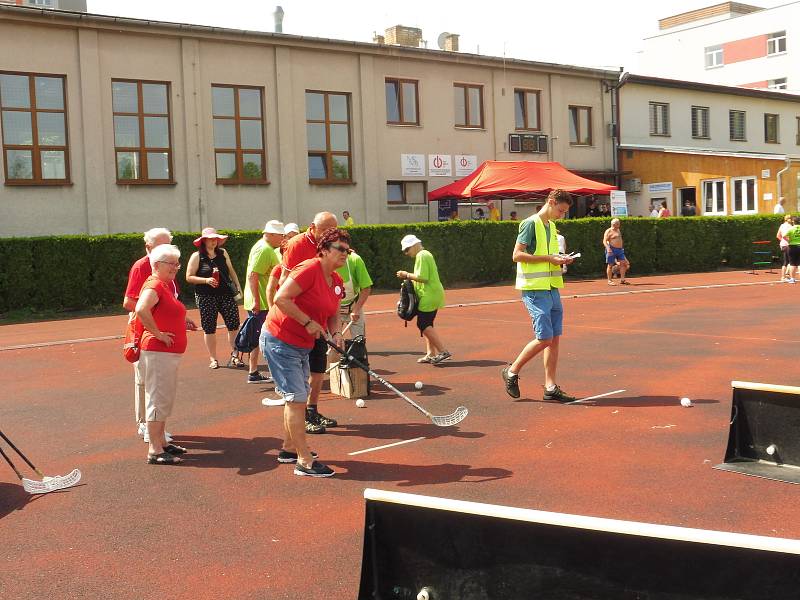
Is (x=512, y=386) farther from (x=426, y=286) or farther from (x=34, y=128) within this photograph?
(x=34, y=128)

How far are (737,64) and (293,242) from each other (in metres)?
63.9

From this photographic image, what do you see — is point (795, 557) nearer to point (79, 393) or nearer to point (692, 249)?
point (79, 393)

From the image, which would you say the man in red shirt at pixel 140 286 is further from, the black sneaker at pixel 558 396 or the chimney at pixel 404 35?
the chimney at pixel 404 35

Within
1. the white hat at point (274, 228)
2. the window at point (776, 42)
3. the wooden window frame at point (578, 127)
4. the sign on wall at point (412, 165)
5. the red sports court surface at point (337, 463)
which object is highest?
the window at point (776, 42)

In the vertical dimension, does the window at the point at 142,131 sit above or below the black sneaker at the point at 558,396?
above

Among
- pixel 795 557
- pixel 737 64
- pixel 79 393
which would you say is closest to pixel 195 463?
pixel 79 393

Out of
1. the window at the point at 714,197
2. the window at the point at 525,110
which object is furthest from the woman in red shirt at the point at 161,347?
the window at the point at 714,197

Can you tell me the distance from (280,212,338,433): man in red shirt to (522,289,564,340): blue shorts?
6.82ft

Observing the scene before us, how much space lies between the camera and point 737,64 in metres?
64.2

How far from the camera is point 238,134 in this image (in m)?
27.2

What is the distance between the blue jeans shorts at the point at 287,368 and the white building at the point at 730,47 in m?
62.3

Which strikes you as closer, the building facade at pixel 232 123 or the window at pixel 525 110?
the building facade at pixel 232 123

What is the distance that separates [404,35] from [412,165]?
27.9 feet

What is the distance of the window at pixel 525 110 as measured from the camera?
33.5 meters
